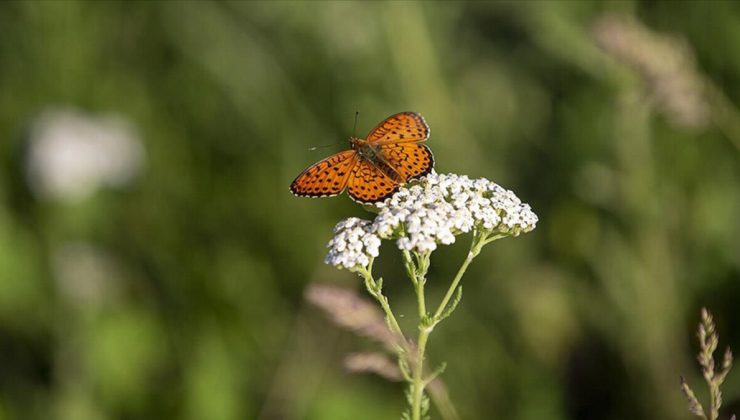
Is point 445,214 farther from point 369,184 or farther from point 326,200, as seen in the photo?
point 326,200

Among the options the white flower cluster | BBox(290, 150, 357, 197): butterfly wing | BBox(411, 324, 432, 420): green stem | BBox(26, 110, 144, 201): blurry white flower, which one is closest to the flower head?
the white flower cluster

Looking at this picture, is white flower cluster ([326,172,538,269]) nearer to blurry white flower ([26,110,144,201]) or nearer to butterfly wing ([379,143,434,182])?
butterfly wing ([379,143,434,182])

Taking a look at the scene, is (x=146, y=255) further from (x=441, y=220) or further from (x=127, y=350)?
(x=441, y=220)

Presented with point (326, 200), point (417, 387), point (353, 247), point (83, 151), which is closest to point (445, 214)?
point (353, 247)

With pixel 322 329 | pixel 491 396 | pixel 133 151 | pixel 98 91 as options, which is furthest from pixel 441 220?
pixel 98 91

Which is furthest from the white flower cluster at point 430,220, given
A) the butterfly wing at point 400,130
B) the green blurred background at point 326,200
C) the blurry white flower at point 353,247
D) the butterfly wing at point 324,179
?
the green blurred background at point 326,200

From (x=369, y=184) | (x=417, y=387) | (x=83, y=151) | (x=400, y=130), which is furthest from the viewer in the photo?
(x=83, y=151)
